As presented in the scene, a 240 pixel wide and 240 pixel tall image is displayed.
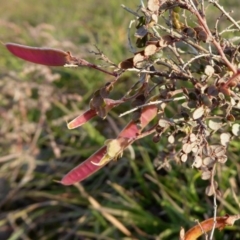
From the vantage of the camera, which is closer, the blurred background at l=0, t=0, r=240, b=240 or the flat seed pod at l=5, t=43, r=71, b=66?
the flat seed pod at l=5, t=43, r=71, b=66

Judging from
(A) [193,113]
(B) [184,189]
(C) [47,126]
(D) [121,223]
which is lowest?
(C) [47,126]

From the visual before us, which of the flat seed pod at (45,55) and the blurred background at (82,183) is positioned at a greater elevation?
the flat seed pod at (45,55)

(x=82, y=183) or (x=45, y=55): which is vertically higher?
(x=45, y=55)

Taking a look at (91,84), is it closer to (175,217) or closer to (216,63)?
(175,217)

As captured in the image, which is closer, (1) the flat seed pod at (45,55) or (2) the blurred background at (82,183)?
(1) the flat seed pod at (45,55)

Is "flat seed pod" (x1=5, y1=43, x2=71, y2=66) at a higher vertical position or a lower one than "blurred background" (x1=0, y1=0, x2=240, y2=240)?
higher

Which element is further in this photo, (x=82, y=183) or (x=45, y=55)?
(x=82, y=183)

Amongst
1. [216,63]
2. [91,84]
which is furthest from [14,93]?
[216,63]

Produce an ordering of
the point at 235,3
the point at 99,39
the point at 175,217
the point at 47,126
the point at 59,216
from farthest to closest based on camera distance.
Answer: the point at 235,3
the point at 99,39
the point at 47,126
the point at 59,216
the point at 175,217
